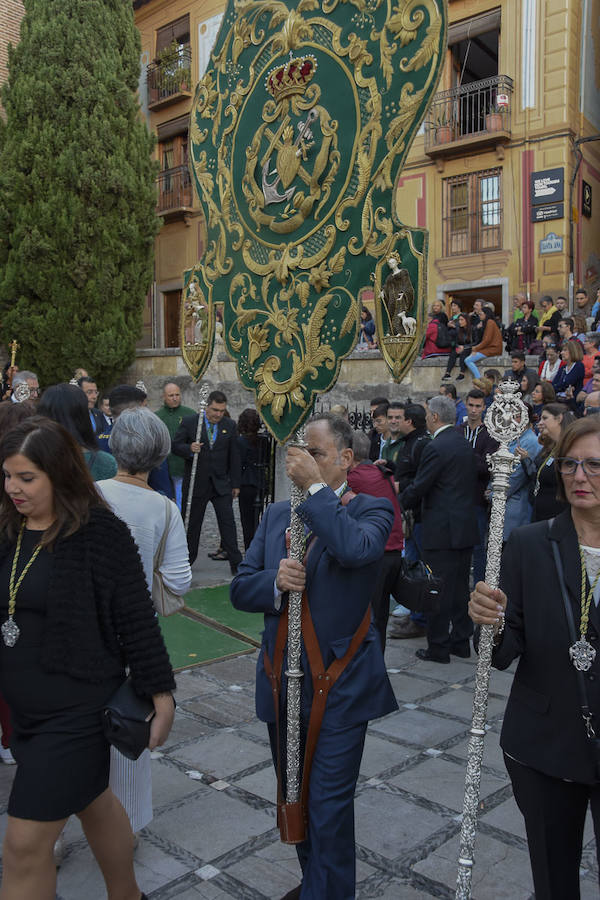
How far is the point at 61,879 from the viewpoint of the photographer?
299 cm

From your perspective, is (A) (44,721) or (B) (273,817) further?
(B) (273,817)

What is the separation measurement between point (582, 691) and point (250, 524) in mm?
7313

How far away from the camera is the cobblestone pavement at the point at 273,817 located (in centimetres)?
296

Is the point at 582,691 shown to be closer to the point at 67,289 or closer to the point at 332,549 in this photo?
the point at 332,549

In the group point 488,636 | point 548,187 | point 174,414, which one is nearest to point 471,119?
point 548,187

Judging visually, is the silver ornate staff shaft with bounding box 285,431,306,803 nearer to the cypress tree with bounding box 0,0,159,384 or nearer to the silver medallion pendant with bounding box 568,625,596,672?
the silver medallion pendant with bounding box 568,625,596,672

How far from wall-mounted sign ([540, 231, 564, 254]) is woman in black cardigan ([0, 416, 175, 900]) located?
52.8 feet

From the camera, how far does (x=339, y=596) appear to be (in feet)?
8.73

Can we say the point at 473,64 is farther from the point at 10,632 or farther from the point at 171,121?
the point at 10,632

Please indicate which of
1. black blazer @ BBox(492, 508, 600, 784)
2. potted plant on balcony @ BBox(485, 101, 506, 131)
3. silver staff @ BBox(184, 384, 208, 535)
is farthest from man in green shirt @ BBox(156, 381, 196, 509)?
potted plant on balcony @ BBox(485, 101, 506, 131)

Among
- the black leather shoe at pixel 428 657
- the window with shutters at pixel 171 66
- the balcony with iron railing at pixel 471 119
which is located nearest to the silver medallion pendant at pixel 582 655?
the black leather shoe at pixel 428 657

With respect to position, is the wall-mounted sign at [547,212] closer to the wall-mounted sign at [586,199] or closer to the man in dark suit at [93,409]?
the wall-mounted sign at [586,199]

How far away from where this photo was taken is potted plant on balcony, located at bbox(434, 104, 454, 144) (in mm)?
18234

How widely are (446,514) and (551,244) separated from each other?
1278cm
